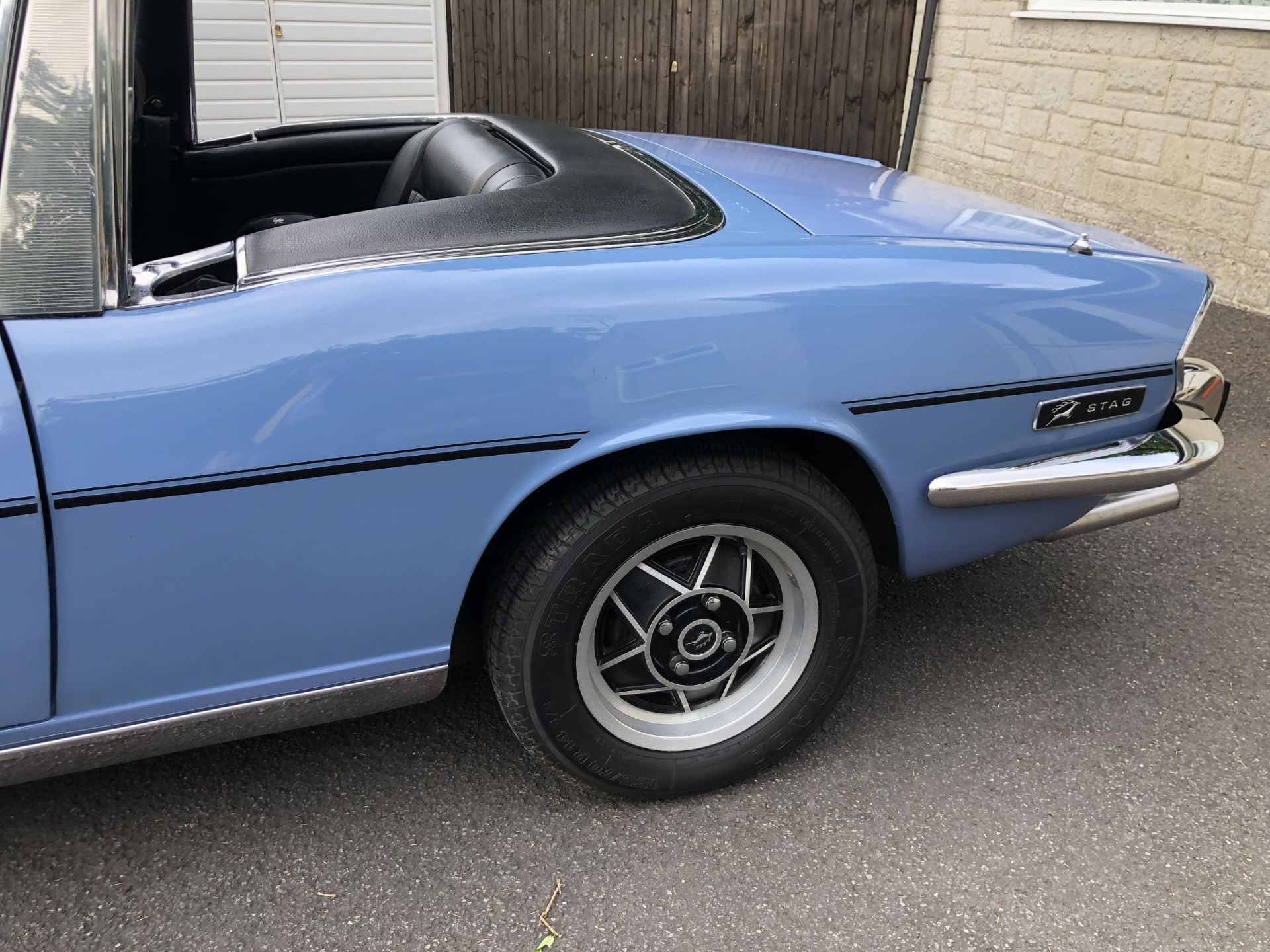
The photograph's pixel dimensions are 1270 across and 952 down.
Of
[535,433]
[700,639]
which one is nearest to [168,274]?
[535,433]

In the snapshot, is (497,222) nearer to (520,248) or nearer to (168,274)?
(520,248)

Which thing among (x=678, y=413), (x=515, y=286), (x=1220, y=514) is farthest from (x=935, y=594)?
(x=515, y=286)

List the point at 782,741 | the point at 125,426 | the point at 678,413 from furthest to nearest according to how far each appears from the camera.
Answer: the point at 782,741, the point at 678,413, the point at 125,426

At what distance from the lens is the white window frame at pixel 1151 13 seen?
17.1 feet

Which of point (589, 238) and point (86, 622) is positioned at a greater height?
point (589, 238)

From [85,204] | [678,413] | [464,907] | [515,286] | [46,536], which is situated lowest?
[464,907]

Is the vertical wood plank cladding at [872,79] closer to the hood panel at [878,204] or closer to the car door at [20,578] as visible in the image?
the hood panel at [878,204]

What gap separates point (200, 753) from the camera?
224 cm

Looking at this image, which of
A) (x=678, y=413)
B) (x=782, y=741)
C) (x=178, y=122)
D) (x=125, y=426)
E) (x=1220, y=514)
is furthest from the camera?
(x=1220, y=514)

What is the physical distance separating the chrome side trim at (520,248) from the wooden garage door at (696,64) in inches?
226

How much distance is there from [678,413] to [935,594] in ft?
5.03

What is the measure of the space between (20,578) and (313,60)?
22.0ft

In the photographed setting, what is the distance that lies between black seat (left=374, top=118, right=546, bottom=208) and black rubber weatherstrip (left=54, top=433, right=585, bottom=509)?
65 cm

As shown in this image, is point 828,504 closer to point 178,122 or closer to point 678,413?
point 678,413
